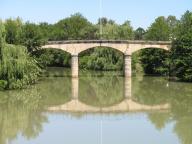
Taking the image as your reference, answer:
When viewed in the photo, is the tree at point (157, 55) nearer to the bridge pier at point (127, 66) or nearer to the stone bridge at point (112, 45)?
the stone bridge at point (112, 45)

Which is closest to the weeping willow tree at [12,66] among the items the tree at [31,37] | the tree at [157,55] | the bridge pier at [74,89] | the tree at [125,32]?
the bridge pier at [74,89]

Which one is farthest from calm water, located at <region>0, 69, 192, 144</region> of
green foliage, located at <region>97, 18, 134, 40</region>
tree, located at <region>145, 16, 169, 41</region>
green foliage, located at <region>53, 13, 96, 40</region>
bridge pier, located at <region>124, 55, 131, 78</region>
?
green foliage, located at <region>53, 13, 96, 40</region>

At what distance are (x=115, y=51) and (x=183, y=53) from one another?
1571 cm

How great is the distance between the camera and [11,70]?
119 feet

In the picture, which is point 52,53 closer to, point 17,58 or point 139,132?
point 17,58

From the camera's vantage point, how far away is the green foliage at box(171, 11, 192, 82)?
47344mm

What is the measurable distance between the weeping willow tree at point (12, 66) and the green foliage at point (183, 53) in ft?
51.8

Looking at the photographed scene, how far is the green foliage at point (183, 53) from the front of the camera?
4734cm

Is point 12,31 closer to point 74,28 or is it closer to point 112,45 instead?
point 112,45

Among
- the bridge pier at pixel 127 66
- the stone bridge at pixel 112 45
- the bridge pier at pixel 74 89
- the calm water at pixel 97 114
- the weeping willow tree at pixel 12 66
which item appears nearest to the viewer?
the calm water at pixel 97 114

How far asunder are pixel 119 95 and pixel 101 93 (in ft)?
7.80

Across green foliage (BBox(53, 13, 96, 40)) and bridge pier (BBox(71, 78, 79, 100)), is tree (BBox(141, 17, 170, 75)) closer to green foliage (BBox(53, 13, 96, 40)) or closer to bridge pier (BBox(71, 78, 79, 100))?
bridge pier (BBox(71, 78, 79, 100))

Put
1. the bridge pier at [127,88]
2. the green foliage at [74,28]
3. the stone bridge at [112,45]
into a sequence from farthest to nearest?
the green foliage at [74,28], the stone bridge at [112,45], the bridge pier at [127,88]

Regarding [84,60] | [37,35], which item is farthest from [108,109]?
[84,60]
